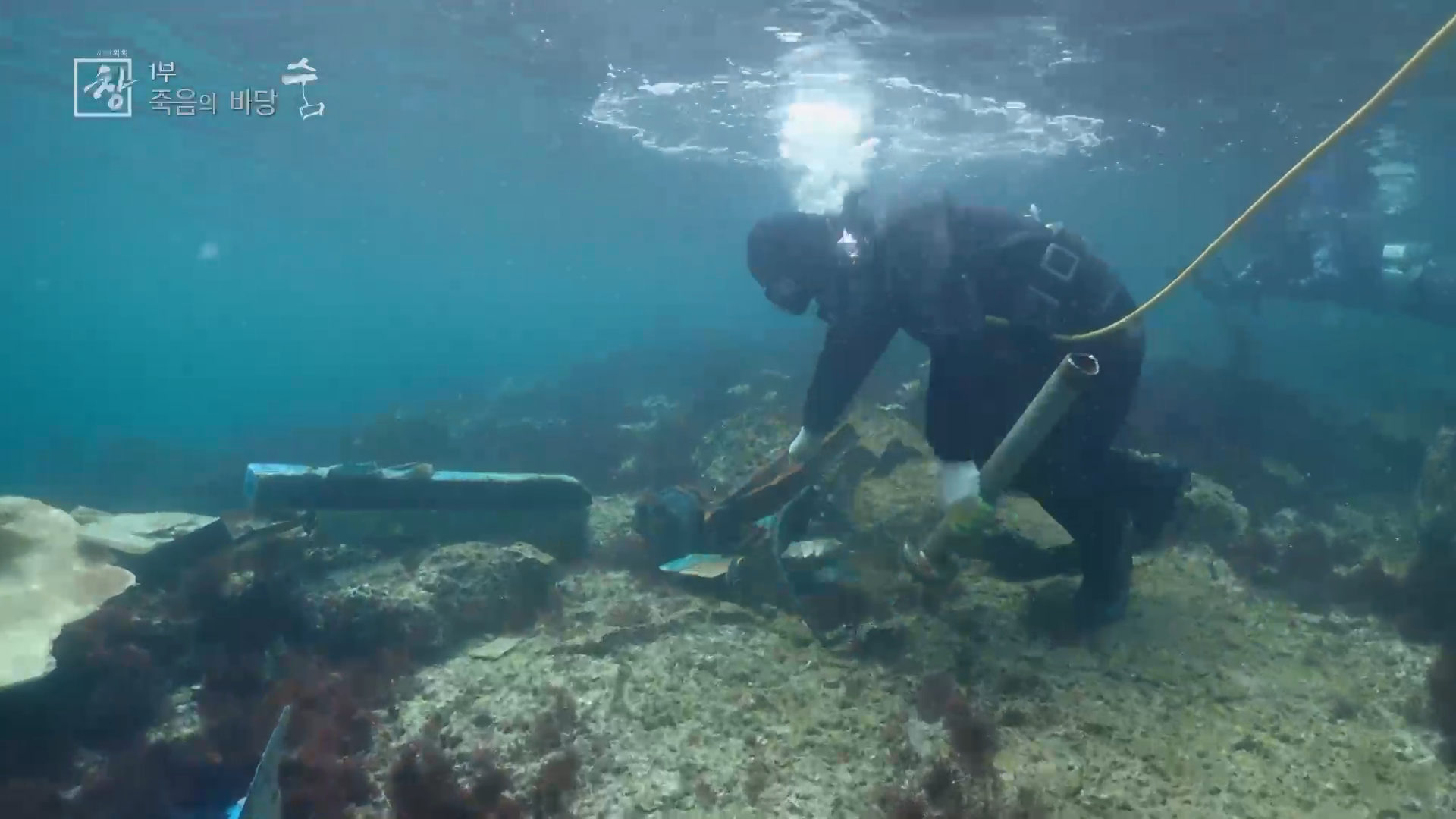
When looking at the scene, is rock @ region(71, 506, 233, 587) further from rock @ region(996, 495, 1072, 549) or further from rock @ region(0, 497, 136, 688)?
rock @ region(996, 495, 1072, 549)

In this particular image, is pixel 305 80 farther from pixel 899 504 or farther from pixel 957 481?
→ pixel 957 481

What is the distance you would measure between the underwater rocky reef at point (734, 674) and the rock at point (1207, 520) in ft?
0.12

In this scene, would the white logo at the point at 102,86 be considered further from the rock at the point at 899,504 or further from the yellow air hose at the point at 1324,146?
the yellow air hose at the point at 1324,146

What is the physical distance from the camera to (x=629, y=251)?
9444 centimetres

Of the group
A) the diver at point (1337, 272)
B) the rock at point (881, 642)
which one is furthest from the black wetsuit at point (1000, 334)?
the diver at point (1337, 272)

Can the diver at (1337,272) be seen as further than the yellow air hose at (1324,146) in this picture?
Yes

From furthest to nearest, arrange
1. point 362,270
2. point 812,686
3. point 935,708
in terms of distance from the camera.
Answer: point 362,270, point 812,686, point 935,708

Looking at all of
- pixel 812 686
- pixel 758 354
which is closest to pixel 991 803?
pixel 812 686

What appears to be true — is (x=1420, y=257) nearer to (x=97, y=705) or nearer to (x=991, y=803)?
(x=991, y=803)

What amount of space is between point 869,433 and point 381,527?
6.14 metres

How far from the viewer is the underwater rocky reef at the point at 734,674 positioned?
4168 millimetres

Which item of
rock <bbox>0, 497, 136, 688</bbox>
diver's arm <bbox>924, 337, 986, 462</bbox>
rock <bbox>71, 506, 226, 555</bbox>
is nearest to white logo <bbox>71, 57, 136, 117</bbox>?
rock <bbox>71, 506, 226, 555</bbox>

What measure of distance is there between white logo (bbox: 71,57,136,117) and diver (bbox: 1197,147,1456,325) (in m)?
31.0

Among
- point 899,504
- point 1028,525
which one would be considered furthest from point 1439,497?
point 899,504
